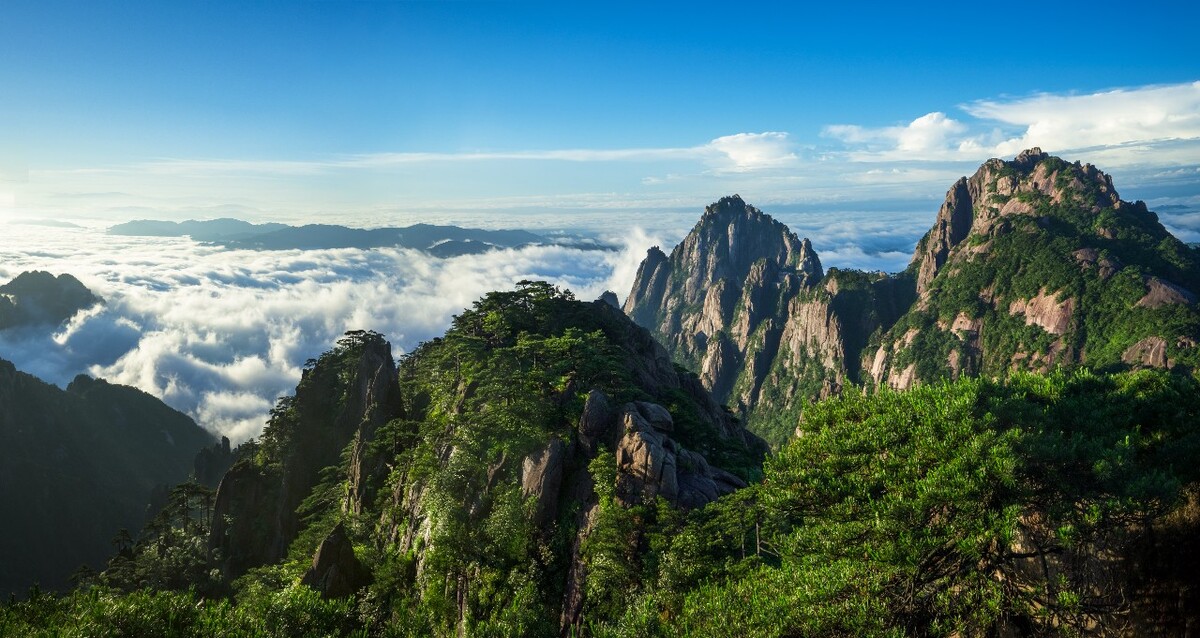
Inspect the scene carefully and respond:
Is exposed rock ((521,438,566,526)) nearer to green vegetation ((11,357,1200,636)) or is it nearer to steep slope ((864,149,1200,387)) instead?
green vegetation ((11,357,1200,636))

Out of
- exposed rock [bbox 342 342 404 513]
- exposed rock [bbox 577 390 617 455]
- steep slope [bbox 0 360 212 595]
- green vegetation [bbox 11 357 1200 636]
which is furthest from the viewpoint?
steep slope [bbox 0 360 212 595]

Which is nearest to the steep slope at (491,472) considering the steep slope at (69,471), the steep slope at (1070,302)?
the steep slope at (69,471)

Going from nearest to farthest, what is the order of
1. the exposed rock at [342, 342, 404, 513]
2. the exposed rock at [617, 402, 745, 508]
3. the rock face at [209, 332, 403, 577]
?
the exposed rock at [617, 402, 745, 508]
the exposed rock at [342, 342, 404, 513]
the rock face at [209, 332, 403, 577]

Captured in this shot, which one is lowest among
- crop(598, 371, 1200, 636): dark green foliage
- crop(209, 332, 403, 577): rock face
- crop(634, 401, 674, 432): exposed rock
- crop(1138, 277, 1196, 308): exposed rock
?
crop(209, 332, 403, 577): rock face

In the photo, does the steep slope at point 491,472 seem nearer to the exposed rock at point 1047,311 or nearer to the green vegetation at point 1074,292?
the green vegetation at point 1074,292

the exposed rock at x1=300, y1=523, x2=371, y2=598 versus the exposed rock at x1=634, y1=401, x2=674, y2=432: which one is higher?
the exposed rock at x1=634, y1=401, x2=674, y2=432

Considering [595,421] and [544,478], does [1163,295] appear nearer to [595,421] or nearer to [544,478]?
[595,421]

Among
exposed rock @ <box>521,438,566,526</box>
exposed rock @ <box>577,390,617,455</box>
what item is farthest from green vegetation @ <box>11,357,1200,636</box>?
exposed rock @ <box>577,390,617,455</box>
